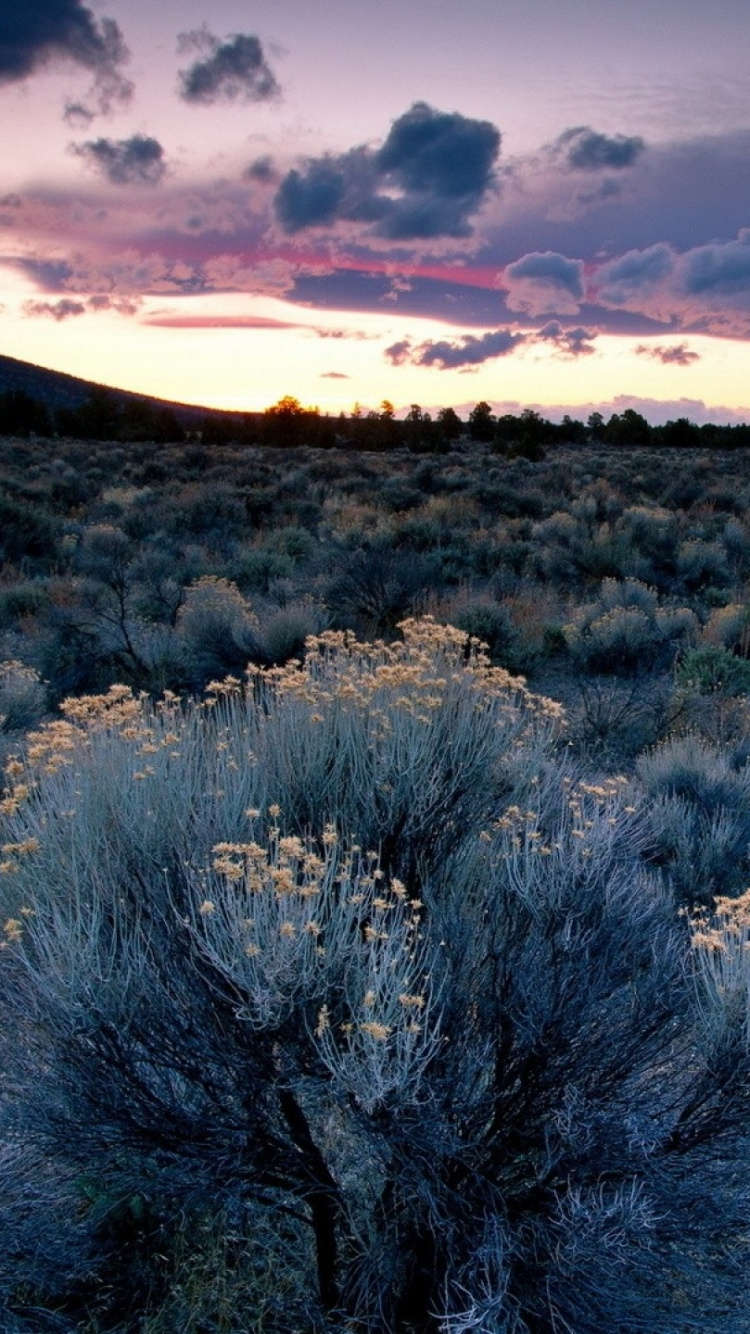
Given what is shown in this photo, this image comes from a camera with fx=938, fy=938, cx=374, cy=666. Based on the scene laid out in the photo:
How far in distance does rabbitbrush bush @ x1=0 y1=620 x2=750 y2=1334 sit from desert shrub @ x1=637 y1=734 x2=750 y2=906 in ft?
7.28

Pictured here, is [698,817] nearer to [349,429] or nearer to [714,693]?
[714,693]

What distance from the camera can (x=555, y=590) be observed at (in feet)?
44.9

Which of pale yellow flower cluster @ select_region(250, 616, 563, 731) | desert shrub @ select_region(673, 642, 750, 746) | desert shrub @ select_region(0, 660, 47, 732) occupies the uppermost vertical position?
pale yellow flower cluster @ select_region(250, 616, 563, 731)

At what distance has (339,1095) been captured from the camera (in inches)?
102

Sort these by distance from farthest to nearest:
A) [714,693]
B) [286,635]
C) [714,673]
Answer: [286,635], [714,673], [714,693]

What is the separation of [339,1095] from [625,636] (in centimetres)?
831

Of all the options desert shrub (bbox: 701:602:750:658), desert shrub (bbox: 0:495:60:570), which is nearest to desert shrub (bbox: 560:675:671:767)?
desert shrub (bbox: 701:602:750:658)

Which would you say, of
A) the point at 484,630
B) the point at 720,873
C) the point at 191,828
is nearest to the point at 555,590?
the point at 484,630

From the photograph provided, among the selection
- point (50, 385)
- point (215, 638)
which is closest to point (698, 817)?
point (215, 638)

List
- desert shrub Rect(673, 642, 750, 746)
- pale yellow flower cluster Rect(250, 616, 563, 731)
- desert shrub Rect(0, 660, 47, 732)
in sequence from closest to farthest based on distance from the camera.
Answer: pale yellow flower cluster Rect(250, 616, 563, 731), desert shrub Rect(673, 642, 750, 746), desert shrub Rect(0, 660, 47, 732)

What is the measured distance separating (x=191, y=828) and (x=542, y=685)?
6.97 metres

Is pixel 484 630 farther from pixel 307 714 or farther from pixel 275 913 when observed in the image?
pixel 275 913

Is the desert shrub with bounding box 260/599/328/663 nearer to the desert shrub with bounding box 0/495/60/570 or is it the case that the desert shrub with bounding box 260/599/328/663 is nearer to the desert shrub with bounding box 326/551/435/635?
the desert shrub with bounding box 326/551/435/635

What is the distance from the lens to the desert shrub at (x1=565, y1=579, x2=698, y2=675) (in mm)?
10211
